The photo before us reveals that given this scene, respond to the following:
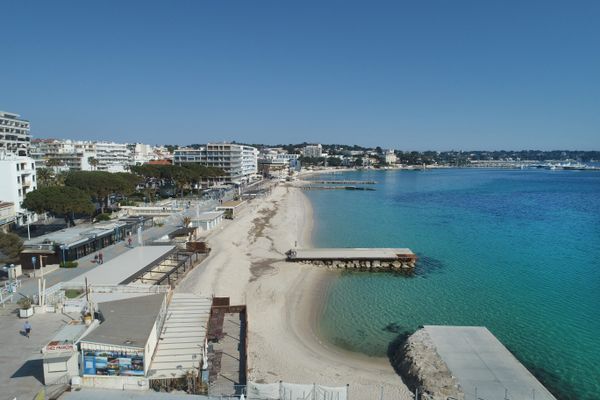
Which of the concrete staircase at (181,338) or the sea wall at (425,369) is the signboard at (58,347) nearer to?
the concrete staircase at (181,338)

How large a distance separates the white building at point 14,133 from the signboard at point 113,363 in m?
78.8

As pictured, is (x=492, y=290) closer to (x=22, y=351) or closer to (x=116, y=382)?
(x=116, y=382)

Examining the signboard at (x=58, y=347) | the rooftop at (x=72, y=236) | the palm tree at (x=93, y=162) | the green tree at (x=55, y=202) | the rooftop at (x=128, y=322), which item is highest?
the palm tree at (x=93, y=162)

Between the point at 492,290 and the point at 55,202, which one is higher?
the point at 55,202

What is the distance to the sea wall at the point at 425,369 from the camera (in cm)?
1517

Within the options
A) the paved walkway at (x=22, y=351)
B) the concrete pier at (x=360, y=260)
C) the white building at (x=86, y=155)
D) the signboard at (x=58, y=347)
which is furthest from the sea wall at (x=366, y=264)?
the white building at (x=86, y=155)

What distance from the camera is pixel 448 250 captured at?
41.3 metres

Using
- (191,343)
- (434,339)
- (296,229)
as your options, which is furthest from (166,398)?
(296,229)

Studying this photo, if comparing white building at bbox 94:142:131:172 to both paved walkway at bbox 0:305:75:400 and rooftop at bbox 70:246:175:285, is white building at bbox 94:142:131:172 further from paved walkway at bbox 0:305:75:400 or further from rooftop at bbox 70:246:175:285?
paved walkway at bbox 0:305:75:400

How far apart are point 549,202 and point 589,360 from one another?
3043 inches

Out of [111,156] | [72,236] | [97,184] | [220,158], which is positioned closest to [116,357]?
[72,236]

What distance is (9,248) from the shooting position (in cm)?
2355

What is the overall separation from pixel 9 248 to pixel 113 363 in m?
15.8

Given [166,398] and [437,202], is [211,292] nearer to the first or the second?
[166,398]
